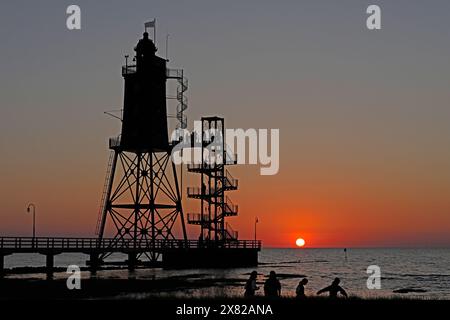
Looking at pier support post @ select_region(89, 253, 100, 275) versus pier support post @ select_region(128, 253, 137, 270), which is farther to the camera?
pier support post @ select_region(128, 253, 137, 270)

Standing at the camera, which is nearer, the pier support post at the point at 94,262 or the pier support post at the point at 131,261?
the pier support post at the point at 94,262

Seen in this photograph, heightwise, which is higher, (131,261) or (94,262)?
(94,262)

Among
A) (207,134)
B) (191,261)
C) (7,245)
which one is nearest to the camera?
(7,245)

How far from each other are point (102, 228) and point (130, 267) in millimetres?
5750

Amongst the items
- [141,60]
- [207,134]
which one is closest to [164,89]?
[141,60]

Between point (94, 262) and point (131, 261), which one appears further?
point (131, 261)

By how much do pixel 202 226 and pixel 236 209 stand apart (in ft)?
15.5
